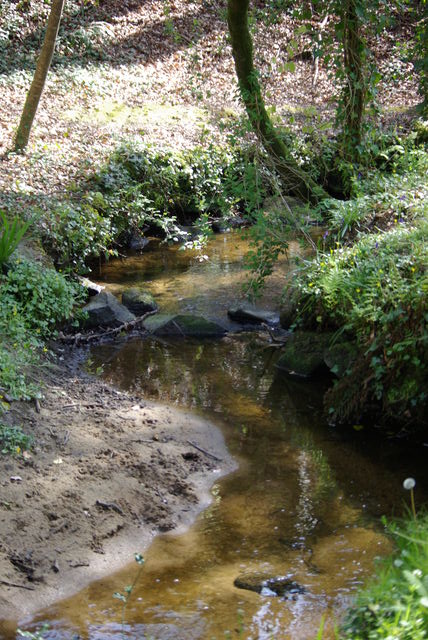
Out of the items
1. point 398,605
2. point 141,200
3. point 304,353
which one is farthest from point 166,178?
point 398,605

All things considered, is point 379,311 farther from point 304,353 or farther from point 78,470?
point 78,470

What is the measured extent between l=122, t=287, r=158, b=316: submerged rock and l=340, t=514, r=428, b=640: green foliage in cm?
Result: 619

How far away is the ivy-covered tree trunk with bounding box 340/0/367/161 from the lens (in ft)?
27.9

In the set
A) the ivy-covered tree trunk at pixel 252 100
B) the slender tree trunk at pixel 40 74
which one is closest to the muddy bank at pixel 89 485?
the ivy-covered tree trunk at pixel 252 100

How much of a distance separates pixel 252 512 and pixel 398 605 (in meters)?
2.39

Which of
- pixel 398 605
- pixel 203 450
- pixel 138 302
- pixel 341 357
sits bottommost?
pixel 203 450

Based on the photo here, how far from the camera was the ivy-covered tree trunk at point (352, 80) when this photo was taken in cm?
849

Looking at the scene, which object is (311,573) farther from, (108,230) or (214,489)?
(108,230)

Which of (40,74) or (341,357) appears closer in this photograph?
(341,357)

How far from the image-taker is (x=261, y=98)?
9.34 metres

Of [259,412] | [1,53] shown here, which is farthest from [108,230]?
[1,53]

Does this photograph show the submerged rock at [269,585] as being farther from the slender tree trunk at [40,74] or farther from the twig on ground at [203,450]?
the slender tree trunk at [40,74]

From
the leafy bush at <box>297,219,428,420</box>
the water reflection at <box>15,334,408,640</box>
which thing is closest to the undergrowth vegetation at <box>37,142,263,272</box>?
the leafy bush at <box>297,219,428,420</box>

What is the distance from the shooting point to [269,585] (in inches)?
166
